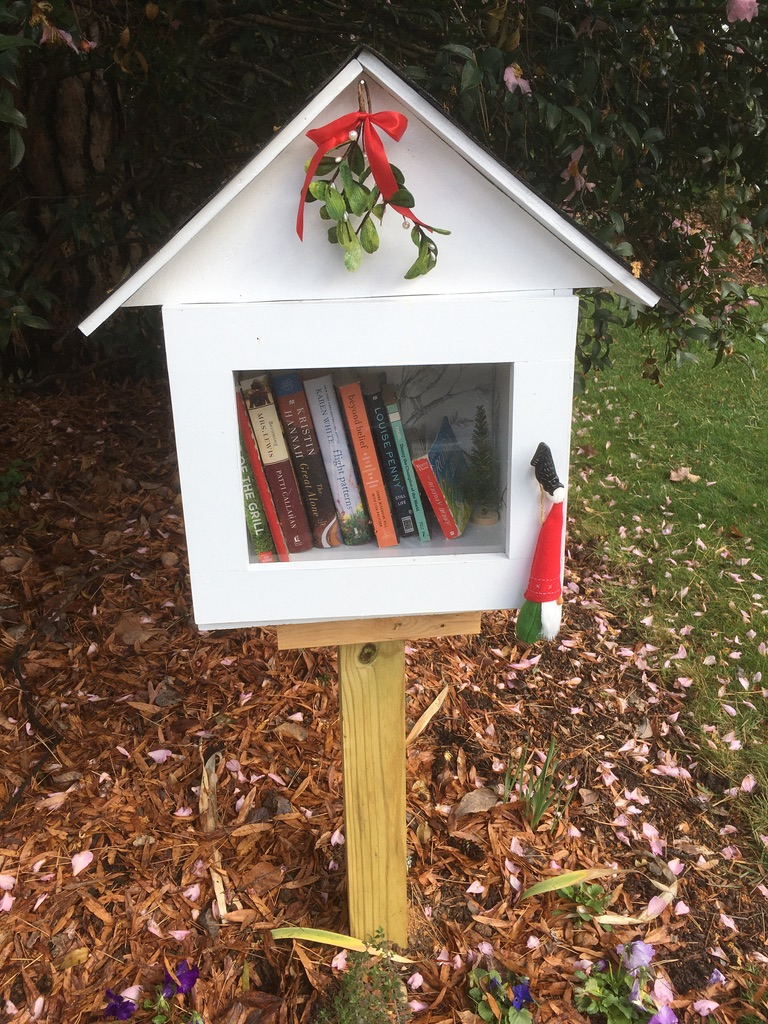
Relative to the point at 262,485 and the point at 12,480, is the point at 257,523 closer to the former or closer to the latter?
the point at 262,485

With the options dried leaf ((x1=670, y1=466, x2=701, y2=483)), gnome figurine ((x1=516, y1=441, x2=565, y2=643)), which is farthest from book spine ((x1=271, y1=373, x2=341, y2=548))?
dried leaf ((x1=670, y1=466, x2=701, y2=483))

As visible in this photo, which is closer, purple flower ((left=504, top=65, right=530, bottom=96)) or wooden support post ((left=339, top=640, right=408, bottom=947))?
wooden support post ((left=339, top=640, right=408, bottom=947))

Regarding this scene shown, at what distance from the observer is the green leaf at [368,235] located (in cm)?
110

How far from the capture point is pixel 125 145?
Answer: 2891 millimetres

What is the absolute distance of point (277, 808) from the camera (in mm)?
2148

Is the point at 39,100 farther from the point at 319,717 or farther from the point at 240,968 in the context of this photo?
the point at 240,968

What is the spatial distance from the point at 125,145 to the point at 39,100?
79cm

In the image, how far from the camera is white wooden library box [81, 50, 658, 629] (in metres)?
1.12

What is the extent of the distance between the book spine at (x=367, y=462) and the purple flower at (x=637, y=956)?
1144 mm

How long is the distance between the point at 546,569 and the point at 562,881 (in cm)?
98

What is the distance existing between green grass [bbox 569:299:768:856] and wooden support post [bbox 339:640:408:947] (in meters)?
1.14

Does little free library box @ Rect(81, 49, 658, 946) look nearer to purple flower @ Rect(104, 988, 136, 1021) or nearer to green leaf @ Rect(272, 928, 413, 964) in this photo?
green leaf @ Rect(272, 928, 413, 964)

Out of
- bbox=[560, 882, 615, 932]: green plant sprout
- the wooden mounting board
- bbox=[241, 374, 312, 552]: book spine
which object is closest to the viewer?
bbox=[241, 374, 312, 552]: book spine

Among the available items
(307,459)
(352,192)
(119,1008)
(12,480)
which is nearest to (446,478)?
(307,459)
